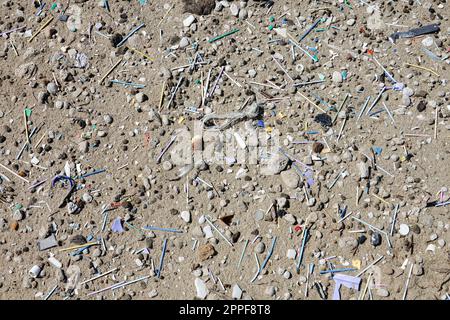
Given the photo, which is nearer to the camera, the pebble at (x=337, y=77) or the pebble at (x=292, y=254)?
the pebble at (x=292, y=254)

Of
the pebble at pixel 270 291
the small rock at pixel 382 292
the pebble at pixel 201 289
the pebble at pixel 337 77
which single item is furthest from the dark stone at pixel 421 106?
the pebble at pixel 201 289

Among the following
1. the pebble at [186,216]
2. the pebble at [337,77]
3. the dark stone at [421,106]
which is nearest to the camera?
the pebble at [186,216]

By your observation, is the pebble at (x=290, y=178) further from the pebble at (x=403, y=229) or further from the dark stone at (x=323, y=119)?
the pebble at (x=403, y=229)

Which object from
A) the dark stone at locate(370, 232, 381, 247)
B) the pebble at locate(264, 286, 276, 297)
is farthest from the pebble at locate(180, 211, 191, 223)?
the dark stone at locate(370, 232, 381, 247)

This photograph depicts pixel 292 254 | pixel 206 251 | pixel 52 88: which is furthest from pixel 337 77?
pixel 52 88

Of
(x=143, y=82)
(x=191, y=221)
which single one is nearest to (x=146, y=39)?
(x=143, y=82)

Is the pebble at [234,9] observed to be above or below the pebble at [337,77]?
above

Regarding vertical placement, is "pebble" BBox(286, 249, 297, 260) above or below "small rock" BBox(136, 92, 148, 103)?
below

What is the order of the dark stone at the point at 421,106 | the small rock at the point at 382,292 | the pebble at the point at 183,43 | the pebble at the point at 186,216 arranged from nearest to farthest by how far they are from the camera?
the small rock at the point at 382,292 → the pebble at the point at 186,216 → the dark stone at the point at 421,106 → the pebble at the point at 183,43

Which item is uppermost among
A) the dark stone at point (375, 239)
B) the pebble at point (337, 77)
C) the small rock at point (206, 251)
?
the pebble at point (337, 77)

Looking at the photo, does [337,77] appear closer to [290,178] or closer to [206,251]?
[290,178]

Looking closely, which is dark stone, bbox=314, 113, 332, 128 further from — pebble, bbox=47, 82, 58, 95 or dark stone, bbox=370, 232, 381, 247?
pebble, bbox=47, 82, 58, 95
